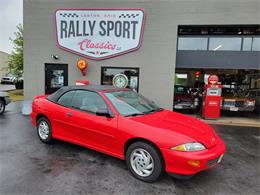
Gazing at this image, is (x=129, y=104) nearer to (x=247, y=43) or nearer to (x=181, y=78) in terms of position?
(x=247, y=43)

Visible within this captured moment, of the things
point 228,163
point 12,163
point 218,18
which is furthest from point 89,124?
point 218,18

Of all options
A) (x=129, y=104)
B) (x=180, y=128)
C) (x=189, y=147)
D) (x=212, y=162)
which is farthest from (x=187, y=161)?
(x=129, y=104)

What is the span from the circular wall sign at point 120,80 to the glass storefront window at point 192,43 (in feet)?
9.54

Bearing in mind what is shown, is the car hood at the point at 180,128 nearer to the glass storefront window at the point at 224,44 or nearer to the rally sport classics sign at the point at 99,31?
the rally sport classics sign at the point at 99,31

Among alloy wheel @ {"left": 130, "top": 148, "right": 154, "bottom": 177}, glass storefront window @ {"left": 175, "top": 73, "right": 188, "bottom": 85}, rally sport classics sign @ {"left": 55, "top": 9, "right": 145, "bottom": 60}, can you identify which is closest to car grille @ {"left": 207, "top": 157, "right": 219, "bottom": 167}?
alloy wheel @ {"left": 130, "top": 148, "right": 154, "bottom": 177}

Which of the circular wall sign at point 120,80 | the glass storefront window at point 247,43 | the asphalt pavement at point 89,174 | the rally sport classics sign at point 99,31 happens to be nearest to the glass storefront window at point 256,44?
the glass storefront window at point 247,43

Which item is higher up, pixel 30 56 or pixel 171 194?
pixel 30 56

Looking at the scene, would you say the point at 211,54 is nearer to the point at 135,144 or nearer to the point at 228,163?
the point at 228,163

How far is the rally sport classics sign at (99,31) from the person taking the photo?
25.8ft

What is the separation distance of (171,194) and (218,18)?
24.4 ft

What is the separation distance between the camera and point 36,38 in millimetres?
8484

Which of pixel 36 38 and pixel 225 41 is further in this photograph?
pixel 36 38

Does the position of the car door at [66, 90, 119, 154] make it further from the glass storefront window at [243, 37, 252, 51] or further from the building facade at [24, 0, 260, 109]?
the glass storefront window at [243, 37, 252, 51]

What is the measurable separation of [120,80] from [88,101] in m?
4.67
